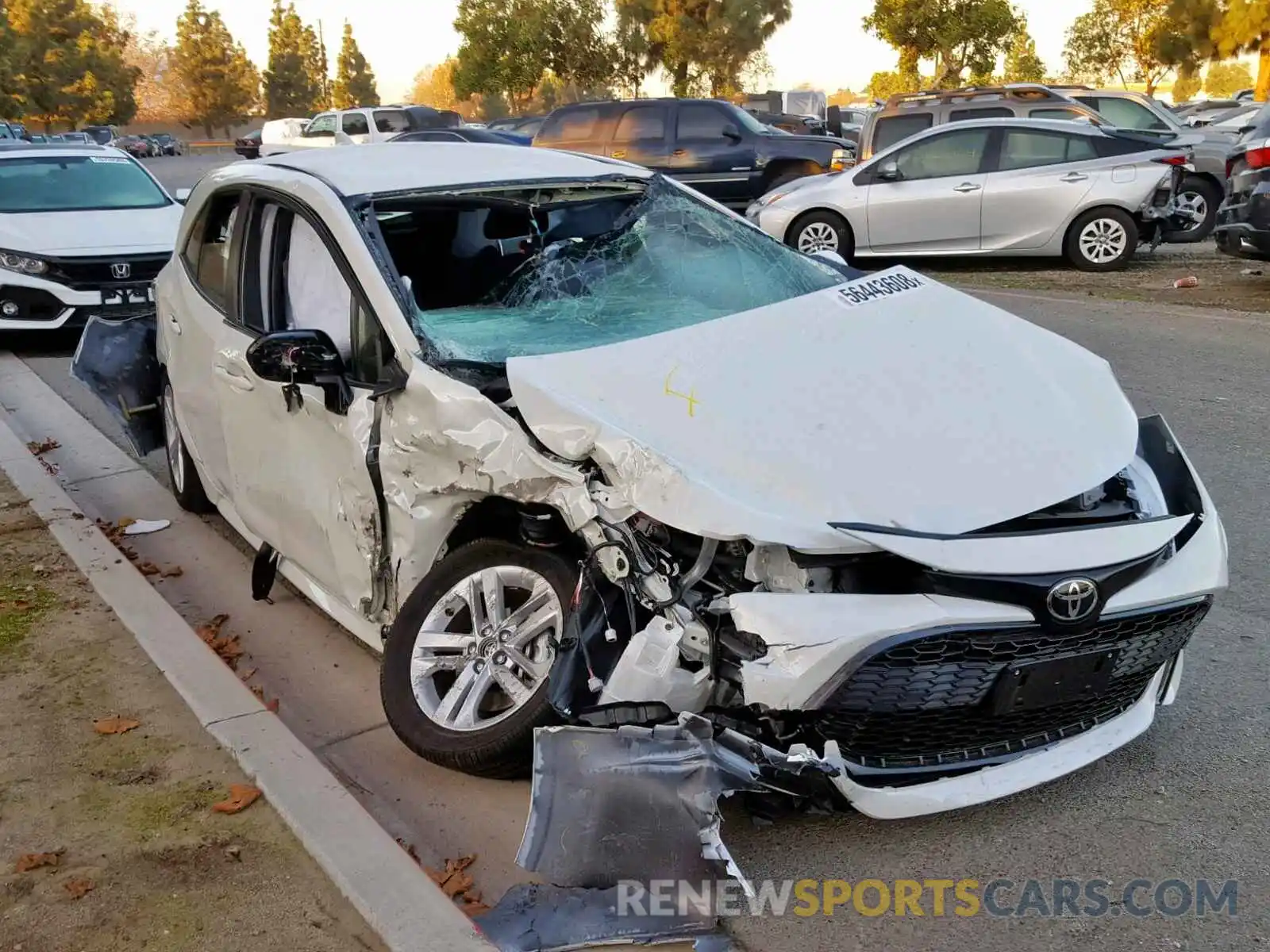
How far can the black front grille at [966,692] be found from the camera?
9.66ft

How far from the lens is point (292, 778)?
143 inches

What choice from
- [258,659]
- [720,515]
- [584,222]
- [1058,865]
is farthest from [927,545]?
[258,659]

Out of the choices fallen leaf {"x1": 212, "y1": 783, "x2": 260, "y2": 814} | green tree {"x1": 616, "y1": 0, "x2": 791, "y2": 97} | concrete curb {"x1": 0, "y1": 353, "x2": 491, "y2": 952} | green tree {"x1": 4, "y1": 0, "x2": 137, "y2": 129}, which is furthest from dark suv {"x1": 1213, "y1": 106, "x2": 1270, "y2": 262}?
green tree {"x1": 4, "y1": 0, "x2": 137, "y2": 129}

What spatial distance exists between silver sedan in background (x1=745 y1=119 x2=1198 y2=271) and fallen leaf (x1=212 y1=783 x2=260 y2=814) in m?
11.0

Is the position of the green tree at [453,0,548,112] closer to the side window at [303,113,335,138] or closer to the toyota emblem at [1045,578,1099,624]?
the side window at [303,113,335,138]

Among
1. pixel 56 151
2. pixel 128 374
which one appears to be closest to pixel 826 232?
pixel 56 151

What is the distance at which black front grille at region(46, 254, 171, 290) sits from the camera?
10.2 meters

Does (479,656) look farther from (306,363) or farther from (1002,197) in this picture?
(1002,197)

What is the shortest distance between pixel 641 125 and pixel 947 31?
2662cm

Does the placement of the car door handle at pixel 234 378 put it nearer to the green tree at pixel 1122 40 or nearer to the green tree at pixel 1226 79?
the green tree at pixel 1122 40

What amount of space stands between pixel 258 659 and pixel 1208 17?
174 feet

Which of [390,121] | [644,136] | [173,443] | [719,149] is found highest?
[390,121]

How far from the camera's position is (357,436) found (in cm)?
391

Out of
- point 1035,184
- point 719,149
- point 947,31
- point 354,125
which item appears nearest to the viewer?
point 1035,184
